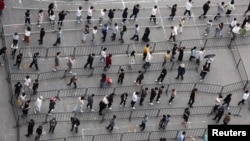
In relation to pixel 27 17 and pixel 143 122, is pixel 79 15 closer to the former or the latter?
A: pixel 27 17

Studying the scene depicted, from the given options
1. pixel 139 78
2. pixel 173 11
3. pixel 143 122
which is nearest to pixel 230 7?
pixel 173 11

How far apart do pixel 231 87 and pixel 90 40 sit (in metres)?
10.1

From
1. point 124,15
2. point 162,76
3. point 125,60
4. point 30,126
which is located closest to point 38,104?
point 30,126

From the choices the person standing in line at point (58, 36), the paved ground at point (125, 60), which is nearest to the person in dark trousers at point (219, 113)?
the paved ground at point (125, 60)

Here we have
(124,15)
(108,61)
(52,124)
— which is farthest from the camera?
(124,15)

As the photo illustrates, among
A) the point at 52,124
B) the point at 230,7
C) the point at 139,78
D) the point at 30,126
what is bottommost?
the point at 30,126

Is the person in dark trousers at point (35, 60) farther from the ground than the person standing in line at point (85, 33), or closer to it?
closer to it

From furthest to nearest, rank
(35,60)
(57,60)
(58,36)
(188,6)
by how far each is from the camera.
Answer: (188,6), (58,36), (57,60), (35,60)

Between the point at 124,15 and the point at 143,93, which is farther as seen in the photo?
the point at 124,15

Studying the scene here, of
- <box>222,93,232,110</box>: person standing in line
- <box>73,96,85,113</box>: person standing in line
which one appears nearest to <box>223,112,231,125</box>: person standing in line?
<box>222,93,232,110</box>: person standing in line

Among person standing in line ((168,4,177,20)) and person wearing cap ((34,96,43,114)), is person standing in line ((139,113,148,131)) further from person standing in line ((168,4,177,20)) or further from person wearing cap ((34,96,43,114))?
person standing in line ((168,4,177,20))

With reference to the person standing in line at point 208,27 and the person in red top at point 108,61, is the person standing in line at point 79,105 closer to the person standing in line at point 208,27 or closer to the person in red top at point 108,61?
the person in red top at point 108,61

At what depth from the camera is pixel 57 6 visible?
53.5 meters

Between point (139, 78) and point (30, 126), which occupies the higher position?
point (139, 78)
